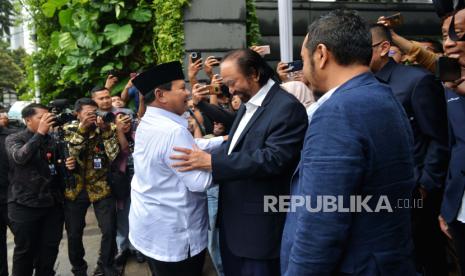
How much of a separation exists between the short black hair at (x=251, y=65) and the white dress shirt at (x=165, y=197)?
1.59 feet

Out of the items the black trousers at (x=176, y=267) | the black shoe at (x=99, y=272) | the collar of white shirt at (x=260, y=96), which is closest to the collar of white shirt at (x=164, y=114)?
the collar of white shirt at (x=260, y=96)

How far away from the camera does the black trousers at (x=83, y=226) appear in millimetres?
4055

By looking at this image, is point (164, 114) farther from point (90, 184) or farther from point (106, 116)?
point (90, 184)

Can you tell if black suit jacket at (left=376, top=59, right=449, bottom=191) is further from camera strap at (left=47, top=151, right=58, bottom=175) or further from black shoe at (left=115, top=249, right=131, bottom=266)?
black shoe at (left=115, top=249, right=131, bottom=266)

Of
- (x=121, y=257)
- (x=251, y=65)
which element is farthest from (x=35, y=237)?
(x=251, y=65)

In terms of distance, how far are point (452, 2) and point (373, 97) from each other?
1.26 m

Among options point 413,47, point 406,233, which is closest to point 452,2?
point 413,47

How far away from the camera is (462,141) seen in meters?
2.32

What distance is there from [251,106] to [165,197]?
73cm

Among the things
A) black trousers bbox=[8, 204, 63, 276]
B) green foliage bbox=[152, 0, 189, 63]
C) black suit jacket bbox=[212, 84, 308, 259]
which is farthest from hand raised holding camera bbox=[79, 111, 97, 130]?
black suit jacket bbox=[212, 84, 308, 259]

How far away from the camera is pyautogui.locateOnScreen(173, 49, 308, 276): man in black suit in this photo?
2.09 meters

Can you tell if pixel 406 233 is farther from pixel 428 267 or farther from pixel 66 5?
pixel 66 5

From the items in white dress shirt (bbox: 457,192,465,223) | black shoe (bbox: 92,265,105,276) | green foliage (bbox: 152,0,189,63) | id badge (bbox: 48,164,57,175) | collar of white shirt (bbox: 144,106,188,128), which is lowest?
black shoe (bbox: 92,265,105,276)

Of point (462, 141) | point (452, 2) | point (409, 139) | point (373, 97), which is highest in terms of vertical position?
point (452, 2)
